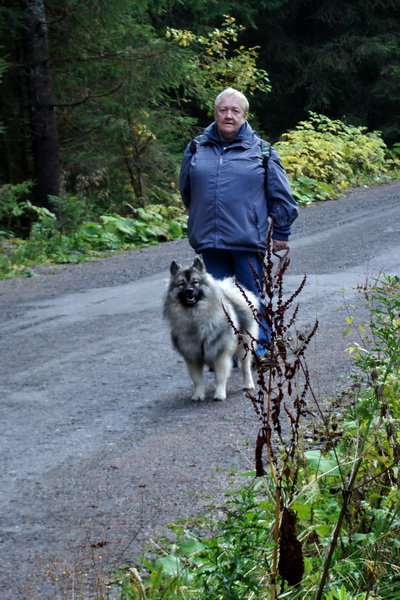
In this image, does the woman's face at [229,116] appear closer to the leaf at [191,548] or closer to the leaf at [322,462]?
the leaf at [322,462]

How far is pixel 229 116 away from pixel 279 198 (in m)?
0.79

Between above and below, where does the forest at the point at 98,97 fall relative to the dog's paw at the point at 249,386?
above

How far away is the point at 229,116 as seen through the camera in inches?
277

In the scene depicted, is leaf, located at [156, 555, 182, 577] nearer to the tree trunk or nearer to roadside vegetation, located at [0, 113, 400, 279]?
roadside vegetation, located at [0, 113, 400, 279]

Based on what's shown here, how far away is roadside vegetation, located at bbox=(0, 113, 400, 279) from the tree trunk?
16.6 inches

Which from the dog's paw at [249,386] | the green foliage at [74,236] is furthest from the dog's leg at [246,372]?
the green foliage at [74,236]

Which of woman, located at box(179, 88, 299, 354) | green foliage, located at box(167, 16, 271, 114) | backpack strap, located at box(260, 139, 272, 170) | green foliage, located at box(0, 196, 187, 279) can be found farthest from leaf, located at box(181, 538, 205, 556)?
→ green foliage, located at box(167, 16, 271, 114)

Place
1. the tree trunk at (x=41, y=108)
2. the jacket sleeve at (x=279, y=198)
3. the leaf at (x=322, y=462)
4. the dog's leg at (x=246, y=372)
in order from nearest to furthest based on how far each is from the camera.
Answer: the leaf at (x=322, y=462), the jacket sleeve at (x=279, y=198), the dog's leg at (x=246, y=372), the tree trunk at (x=41, y=108)

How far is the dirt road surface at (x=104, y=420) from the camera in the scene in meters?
4.44

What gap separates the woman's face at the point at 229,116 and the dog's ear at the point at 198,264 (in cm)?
106

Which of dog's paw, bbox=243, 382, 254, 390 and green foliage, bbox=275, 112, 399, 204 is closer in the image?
dog's paw, bbox=243, 382, 254, 390

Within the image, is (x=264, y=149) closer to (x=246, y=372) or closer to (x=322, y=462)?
(x=246, y=372)

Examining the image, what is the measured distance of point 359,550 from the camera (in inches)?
145

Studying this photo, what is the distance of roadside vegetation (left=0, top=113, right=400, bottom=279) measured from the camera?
1402cm
